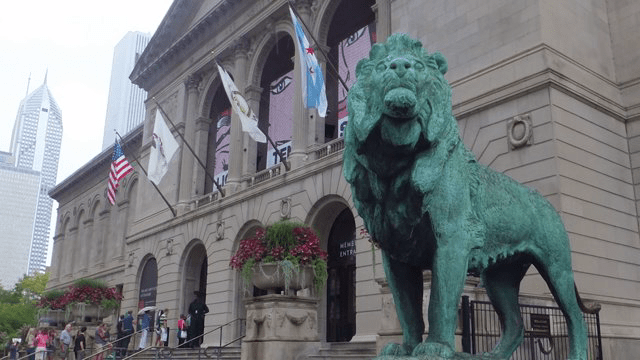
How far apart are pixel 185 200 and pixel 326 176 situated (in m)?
12.2

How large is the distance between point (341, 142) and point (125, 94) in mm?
182170

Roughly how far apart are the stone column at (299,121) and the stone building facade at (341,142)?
2.5 inches

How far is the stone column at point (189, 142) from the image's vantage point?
33094mm

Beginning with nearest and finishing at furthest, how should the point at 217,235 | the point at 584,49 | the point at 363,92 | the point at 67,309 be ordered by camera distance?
the point at 363,92 < the point at 584,49 < the point at 217,235 < the point at 67,309

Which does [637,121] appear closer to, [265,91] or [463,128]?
[463,128]

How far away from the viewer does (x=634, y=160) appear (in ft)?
57.7

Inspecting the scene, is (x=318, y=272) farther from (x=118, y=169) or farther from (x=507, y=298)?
(x=118, y=169)

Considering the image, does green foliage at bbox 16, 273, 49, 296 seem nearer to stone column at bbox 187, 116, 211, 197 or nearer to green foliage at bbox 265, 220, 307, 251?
stone column at bbox 187, 116, 211, 197

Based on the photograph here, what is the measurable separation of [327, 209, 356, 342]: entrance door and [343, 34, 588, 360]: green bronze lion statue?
1909 centimetres

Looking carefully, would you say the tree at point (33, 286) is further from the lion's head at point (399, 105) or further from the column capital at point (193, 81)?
the lion's head at point (399, 105)

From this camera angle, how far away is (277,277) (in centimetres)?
1580

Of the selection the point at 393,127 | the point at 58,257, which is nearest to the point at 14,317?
the point at 58,257

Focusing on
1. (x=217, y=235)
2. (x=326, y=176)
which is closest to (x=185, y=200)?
(x=217, y=235)

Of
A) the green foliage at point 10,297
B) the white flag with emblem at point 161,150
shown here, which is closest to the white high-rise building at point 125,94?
the green foliage at point 10,297
